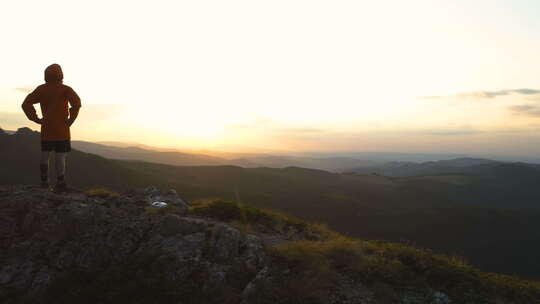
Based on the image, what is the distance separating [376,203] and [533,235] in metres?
45.5

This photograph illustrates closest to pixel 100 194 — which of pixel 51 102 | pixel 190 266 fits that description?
pixel 51 102

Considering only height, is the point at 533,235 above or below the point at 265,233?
below

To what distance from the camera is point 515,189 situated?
182 m

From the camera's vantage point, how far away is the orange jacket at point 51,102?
974 cm

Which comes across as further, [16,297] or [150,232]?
[150,232]

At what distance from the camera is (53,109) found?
9797mm

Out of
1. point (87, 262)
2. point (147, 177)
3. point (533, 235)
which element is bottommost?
point (533, 235)

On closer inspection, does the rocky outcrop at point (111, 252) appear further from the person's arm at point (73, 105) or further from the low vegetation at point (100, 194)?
the person's arm at point (73, 105)

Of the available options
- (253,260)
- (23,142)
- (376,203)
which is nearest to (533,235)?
(376,203)

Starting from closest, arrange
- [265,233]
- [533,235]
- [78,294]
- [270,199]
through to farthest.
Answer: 1. [78,294]
2. [265,233]
3. [270,199]
4. [533,235]

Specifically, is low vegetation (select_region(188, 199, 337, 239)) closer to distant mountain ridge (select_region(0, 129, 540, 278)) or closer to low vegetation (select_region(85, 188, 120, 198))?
low vegetation (select_region(85, 188, 120, 198))

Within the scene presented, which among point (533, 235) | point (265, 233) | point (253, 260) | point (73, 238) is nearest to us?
point (253, 260)

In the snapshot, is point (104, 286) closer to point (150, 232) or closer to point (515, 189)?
Answer: point (150, 232)

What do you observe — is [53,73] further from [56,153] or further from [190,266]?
[190,266]
